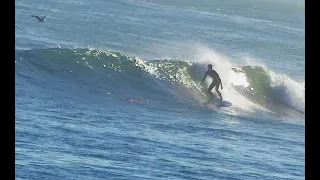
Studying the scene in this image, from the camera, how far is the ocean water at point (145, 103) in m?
11.5

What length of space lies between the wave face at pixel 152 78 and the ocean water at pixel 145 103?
4cm

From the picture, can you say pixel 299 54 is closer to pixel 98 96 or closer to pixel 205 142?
pixel 98 96

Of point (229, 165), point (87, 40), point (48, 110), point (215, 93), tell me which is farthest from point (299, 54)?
point (229, 165)

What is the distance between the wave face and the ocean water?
41 millimetres

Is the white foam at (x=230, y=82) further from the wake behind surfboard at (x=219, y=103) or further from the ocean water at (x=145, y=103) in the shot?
the wake behind surfboard at (x=219, y=103)

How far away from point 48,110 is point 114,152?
14.0 ft

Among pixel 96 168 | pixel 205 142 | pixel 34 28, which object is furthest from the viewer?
pixel 34 28

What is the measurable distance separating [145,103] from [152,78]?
3248 millimetres

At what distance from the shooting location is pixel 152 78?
22859 mm

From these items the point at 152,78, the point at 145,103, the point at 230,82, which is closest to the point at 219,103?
the point at 152,78

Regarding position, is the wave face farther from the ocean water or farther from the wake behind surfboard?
the wake behind surfboard
